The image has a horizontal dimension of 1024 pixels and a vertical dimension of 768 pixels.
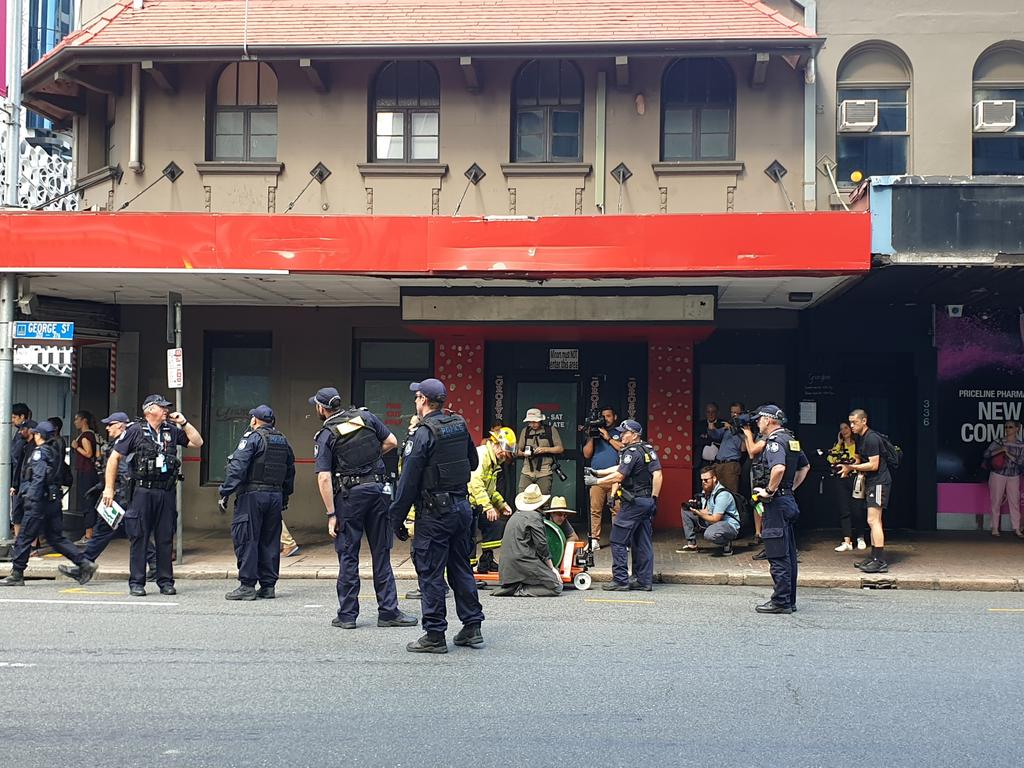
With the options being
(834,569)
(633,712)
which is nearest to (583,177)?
(834,569)

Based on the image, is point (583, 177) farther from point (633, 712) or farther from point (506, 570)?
point (633, 712)

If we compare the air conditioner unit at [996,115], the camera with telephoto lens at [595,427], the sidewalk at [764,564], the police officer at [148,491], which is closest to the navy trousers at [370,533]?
the police officer at [148,491]

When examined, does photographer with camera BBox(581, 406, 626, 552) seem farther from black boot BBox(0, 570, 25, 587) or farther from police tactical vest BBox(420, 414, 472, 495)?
black boot BBox(0, 570, 25, 587)

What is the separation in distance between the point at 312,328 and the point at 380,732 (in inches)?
439

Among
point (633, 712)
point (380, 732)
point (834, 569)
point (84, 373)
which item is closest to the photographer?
point (380, 732)

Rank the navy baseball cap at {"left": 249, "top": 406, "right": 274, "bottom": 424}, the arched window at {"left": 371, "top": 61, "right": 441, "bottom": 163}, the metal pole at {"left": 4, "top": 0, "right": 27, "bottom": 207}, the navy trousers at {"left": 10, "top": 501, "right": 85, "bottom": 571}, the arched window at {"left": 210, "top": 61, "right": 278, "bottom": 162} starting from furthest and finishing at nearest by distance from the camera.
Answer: the arched window at {"left": 210, "top": 61, "right": 278, "bottom": 162}, the arched window at {"left": 371, "top": 61, "right": 441, "bottom": 163}, the metal pole at {"left": 4, "top": 0, "right": 27, "bottom": 207}, the navy trousers at {"left": 10, "top": 501, "right": 85, "bottom": 571}, the navy baseball cap at {"left": 249, "top": 406, "right": 274, "bottom": 424}

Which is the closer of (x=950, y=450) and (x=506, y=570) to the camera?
(x=506, y=570)

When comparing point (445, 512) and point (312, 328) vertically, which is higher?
point (312, 328)

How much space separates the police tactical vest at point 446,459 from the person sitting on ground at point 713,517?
5997mm

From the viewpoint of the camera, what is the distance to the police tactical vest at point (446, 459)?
7.52 metres

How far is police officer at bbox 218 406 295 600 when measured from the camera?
32.9 ft

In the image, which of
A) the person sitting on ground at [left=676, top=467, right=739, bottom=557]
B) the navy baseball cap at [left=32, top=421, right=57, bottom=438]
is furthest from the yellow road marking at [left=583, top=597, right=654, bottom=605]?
the navy baseball cap at [left=32, top=421, right=57, bottom=438]

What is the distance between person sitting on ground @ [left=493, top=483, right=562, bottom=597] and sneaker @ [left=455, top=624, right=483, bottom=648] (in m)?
2.61

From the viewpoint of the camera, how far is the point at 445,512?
295 inches
